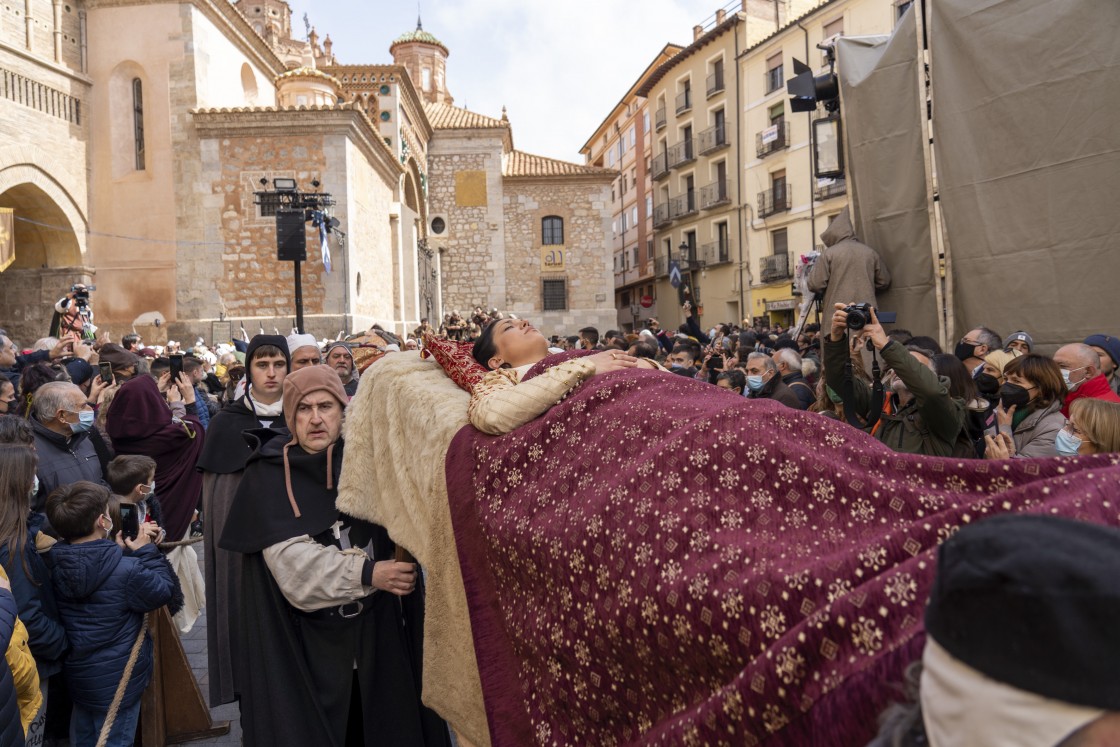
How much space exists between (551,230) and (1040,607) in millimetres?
32230

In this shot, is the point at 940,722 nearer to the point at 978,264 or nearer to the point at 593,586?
the point at 593,586

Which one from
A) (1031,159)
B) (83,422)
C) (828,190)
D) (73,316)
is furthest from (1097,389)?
(828,190)

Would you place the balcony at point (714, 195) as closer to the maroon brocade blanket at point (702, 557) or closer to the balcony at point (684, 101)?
the balcony at point (684, 101)

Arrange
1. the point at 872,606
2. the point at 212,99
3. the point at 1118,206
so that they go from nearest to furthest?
the point at 872,606, the point at 1118,206, the point at 212,99

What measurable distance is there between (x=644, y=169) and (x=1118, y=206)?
3896 centimetres

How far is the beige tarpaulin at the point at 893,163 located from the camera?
459cm

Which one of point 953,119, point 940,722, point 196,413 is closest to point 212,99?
point 196,413

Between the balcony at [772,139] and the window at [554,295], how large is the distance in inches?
367

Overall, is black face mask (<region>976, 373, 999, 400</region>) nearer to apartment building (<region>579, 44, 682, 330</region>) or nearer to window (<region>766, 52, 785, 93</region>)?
window (<region>766, 52, 785, 93</region>)

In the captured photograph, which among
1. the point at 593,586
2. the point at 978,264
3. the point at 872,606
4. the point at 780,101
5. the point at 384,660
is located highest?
the point at 780,101

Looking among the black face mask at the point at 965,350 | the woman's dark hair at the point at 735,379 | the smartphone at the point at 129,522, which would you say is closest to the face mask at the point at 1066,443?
the black face mask at the point at 965,350

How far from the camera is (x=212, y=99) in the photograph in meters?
18.8

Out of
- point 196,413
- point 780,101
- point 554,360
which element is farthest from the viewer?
point 780,101

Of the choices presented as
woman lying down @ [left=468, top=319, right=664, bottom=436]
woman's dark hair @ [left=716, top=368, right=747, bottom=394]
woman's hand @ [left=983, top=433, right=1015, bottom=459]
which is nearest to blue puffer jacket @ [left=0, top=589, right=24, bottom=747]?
woman lying down @ [left=468, top=319, right=664, bottom=436]
